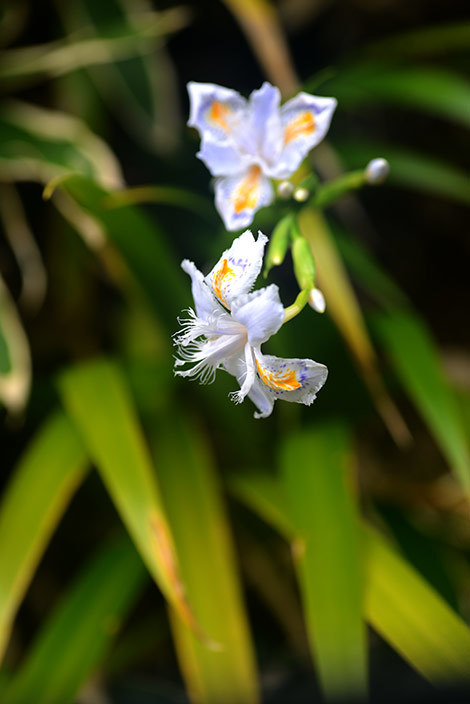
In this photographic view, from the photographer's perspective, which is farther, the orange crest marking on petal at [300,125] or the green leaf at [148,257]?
the green leaf at [148,257]

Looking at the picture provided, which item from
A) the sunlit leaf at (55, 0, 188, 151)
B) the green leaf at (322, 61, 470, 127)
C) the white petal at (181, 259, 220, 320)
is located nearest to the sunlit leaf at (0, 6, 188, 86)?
the sunlit leaf at (55, 0, 188, 151)

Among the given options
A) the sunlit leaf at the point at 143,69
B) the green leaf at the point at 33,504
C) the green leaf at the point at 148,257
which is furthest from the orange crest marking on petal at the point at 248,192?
the sunlit leaf at the point at 143,69

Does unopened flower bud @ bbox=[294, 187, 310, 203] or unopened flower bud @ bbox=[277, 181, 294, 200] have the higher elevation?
unopened flower bud @ bbox=[277, 181, 294, 200]

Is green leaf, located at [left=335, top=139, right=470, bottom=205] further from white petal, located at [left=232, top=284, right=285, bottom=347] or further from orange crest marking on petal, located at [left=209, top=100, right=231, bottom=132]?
white petal, located at [left=232, top=284, right=285, bottom=347]

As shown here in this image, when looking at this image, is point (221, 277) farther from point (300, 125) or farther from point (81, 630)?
point (81, 630)

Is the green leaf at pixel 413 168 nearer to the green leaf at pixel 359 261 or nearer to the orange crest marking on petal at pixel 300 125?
the green leaf at pixel 359 261

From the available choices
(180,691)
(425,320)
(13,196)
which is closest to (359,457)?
(425,320)

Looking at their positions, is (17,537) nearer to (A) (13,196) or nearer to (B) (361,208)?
(A) (13,196)
